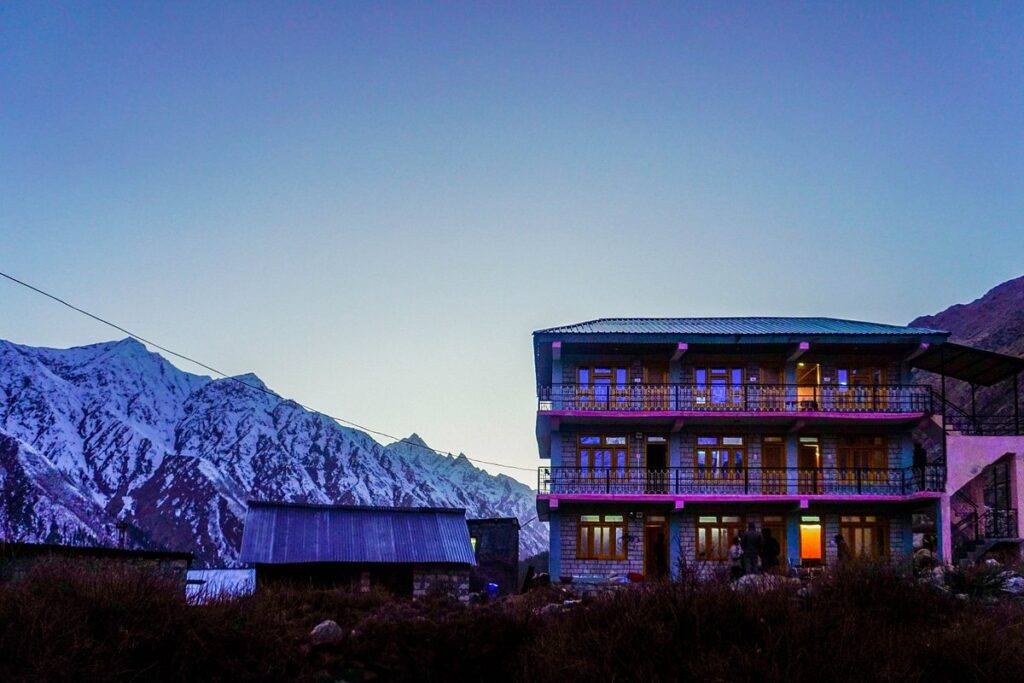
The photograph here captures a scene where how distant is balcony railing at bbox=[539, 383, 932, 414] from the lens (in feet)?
117

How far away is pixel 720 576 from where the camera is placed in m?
20.7

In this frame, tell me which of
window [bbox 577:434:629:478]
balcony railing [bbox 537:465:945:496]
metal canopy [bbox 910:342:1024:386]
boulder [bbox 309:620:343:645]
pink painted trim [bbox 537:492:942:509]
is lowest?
boulder [bbox 309:620:343:645]

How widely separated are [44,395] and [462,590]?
602 feet

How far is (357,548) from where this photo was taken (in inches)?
1276

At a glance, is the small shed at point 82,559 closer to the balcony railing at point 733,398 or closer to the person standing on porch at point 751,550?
the person standing on porch at point 751,550

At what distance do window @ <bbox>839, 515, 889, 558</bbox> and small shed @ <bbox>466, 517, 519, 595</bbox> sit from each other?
13.4m

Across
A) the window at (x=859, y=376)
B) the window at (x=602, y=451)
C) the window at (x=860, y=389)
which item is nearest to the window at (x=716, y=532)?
the window at (x=602, y=451)

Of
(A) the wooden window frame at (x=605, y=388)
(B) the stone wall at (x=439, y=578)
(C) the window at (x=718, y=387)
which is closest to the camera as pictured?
(B) the stone wall at (x=439, y=578)

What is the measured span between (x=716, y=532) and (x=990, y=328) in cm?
6075

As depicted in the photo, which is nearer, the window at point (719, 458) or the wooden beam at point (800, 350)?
the wooden beam at point (800, 350)

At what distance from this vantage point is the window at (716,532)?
35.8 metres

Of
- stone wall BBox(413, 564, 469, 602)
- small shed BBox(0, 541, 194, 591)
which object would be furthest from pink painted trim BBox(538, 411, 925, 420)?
small shed BBox(0, 541, 194, 591)

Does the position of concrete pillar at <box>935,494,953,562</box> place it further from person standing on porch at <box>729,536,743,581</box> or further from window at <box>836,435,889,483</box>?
person standing on porch at <box>729,536,743,581</box>

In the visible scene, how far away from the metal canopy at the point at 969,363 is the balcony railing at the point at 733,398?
137 centimetres
